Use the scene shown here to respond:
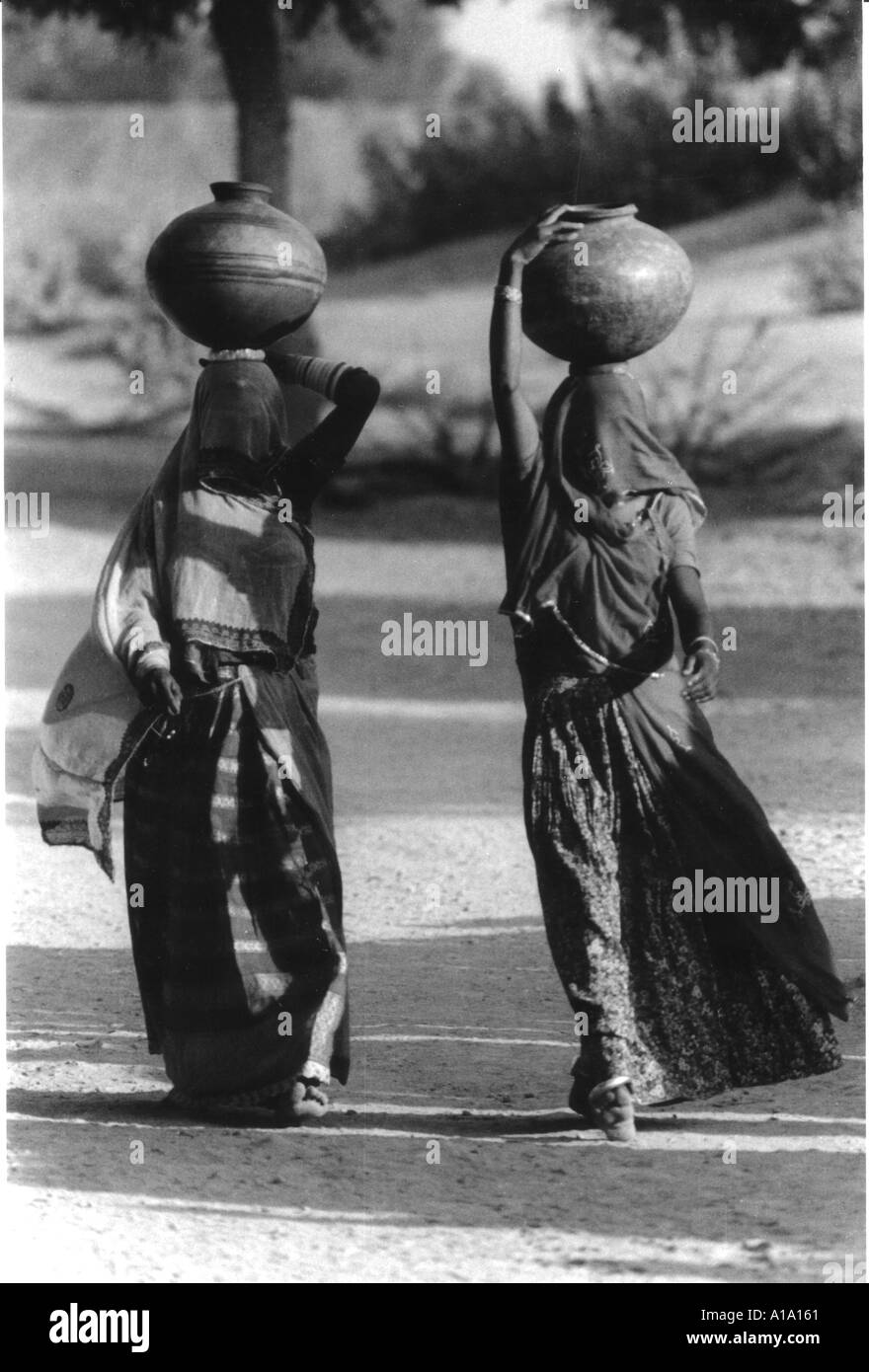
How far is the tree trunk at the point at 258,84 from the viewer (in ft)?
39.8

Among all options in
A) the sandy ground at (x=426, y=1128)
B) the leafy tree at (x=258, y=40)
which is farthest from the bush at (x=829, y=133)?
the sandy ground at (x=426, y=1128)

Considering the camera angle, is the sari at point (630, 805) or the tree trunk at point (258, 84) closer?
the sari at point (630, 805)

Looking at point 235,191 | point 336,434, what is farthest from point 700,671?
point 235,191

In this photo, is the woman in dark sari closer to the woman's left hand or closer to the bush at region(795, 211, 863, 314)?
the woman's left hand

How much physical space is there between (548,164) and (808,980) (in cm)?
1190

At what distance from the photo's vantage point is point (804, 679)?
12977 mm

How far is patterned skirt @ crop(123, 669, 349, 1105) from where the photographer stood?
6.19 meters

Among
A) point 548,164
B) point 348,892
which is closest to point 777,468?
point 548,164

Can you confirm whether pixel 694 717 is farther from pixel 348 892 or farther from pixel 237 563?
pixel 348 892

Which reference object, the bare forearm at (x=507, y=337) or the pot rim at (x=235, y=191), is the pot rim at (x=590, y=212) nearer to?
the bare forearm at (x=507, y=337)

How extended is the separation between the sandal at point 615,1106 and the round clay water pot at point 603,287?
184 cm

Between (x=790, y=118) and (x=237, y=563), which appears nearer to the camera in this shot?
(x=237, y=563)

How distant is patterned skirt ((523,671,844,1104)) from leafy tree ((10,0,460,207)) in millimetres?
6421

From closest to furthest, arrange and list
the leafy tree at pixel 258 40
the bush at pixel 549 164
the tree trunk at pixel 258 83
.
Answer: the leafy tree at pixel 258 40
the tree trunk at pixel 258 83
the bush at pixel 549 164
